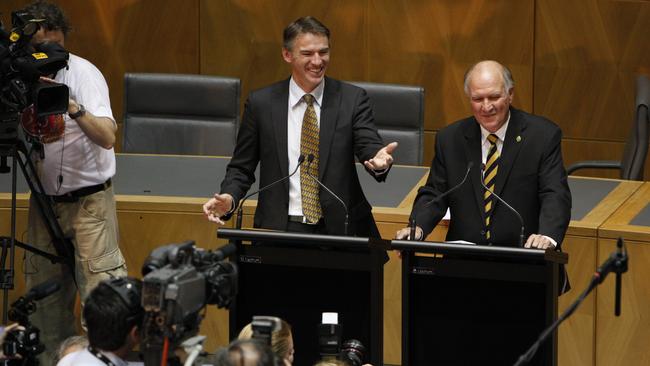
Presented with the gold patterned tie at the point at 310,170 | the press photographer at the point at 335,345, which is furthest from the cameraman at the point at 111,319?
the gold patterned tie at the point at 310,170

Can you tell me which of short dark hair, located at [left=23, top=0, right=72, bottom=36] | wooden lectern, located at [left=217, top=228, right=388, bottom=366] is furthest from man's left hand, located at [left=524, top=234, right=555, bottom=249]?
short dark hair, located at [left=23, top=0, right=72, bottom=36]

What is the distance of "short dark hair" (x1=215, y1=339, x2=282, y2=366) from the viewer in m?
2.89

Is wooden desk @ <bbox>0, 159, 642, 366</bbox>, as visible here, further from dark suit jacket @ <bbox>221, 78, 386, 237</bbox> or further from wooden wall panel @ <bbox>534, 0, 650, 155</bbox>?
wooden wall panel @ <bbox>534, 0, 650, 155</bbox>

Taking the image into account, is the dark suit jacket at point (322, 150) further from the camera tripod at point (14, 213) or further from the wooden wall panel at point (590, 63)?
the wooden wall panel at point (590, 63)

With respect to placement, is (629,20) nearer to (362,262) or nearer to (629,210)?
(629,210)

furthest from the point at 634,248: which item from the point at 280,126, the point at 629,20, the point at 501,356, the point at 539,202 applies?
the point at 629,20

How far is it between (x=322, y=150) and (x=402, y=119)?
192 cm

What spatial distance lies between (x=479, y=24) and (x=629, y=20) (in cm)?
93

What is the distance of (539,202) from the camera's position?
434cm

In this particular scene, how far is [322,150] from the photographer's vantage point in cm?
463

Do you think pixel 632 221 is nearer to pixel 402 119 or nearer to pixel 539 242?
pixel 539 242

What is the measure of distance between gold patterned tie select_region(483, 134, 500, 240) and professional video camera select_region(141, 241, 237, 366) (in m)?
1.37

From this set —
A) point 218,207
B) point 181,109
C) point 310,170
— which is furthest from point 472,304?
point 181,109

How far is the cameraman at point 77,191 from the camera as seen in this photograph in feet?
15.7
